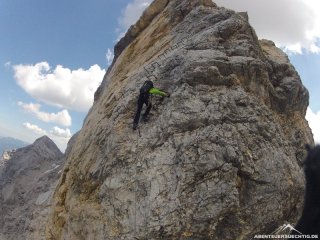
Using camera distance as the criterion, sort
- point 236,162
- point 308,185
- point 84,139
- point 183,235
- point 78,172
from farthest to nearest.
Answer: point 84,139 < point 78,172 < point 236,162 < point 183,235 < point 308,185

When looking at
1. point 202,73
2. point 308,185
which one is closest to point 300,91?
point 202,73

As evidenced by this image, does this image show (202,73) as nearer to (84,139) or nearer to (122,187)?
(122,187)

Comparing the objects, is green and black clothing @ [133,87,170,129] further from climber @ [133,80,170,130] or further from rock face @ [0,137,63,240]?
rock face @ [0,137,63,240]

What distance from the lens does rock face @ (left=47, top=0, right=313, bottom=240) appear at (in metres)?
15.9

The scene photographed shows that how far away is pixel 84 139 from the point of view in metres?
24.2

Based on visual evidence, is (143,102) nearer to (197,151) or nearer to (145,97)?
(145,97)

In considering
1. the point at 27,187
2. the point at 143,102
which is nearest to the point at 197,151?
the point at 143,102

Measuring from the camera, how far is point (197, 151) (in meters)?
16.8

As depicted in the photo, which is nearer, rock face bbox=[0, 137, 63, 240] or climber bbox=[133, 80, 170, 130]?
climber bbox=[133, 80, 170, 130]

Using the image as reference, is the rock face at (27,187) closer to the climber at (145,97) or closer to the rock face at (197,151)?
the rock face at (197,151)

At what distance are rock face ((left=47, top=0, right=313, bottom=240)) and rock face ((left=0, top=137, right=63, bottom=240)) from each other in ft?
48.9

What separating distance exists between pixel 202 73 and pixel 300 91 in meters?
9.43

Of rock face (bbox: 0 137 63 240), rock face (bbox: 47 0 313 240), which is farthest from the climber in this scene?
rock face (bbox: 0 137 63 240)

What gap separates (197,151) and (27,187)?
5074cm
